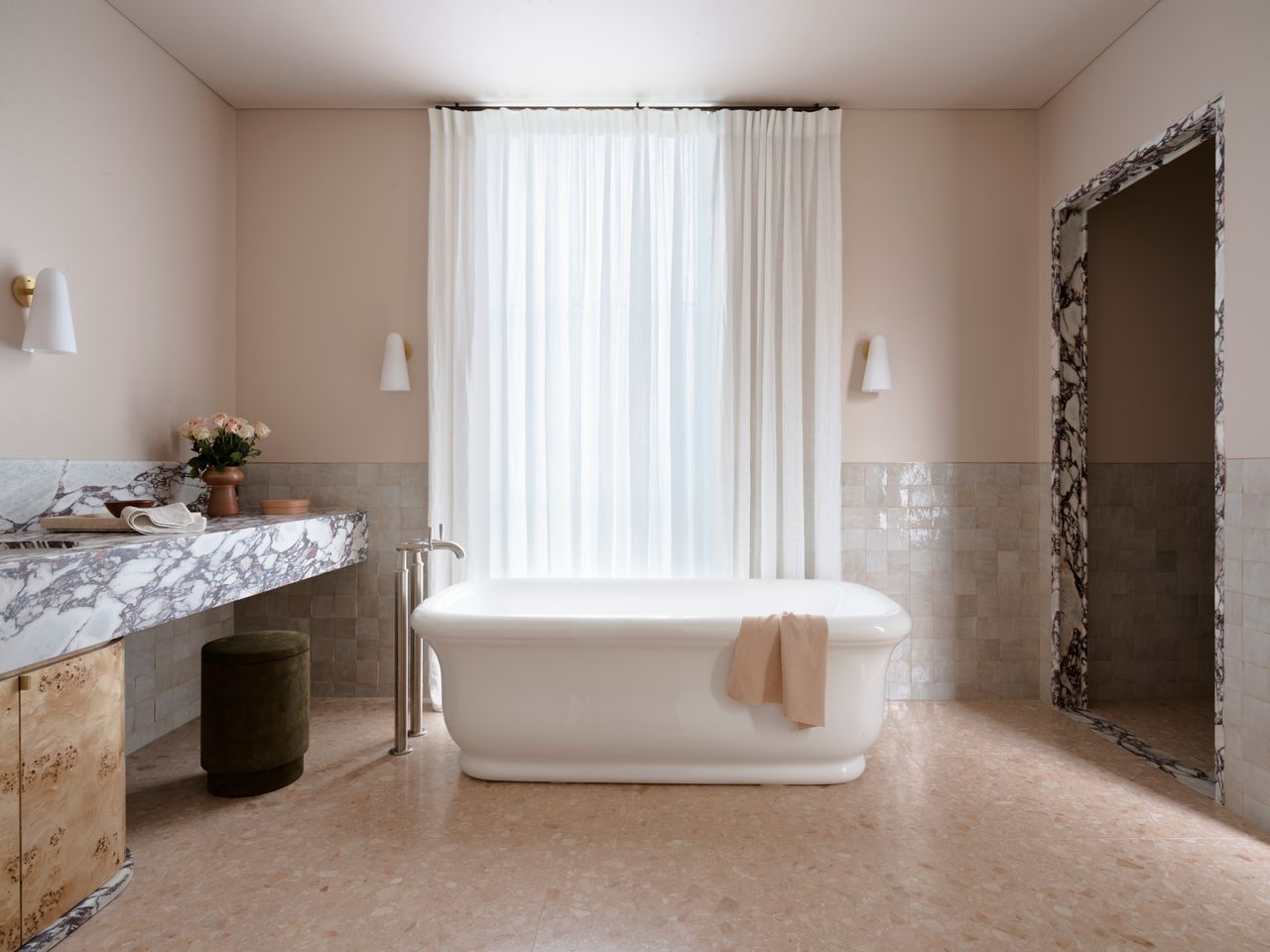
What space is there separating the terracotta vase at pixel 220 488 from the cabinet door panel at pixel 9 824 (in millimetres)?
1407

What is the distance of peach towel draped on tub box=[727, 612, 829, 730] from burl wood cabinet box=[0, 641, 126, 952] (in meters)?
1.72

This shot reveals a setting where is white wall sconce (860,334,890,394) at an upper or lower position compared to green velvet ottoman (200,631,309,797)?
upper

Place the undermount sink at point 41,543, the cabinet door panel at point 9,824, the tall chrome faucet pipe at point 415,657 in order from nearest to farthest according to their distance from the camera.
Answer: the cabinet door panel at point 9,824, the undermount sink at point 41,543, the tall chrome faucet pipe at point 415,657

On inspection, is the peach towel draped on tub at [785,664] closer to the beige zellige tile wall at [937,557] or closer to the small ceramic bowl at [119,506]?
the beige zellige tile wall at [937,557]

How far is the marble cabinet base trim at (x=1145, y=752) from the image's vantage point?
2506 millimetres

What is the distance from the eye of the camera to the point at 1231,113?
7.65 ft

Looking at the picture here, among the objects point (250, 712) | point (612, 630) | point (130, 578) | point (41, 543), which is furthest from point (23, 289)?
point (612, 630)

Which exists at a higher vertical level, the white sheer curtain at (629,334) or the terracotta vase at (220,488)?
the white sheer curtain at (629,334)

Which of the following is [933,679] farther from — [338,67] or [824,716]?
[338,67]

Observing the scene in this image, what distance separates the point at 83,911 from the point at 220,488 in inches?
62.3

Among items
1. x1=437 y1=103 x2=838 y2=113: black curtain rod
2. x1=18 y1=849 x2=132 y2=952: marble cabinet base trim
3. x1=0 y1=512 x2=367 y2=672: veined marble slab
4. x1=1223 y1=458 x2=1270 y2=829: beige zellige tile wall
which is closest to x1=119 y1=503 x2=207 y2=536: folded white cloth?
x1=0 y1=512 x2=367 y2=672: veined marble slab

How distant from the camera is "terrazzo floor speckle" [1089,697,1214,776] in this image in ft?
9.16

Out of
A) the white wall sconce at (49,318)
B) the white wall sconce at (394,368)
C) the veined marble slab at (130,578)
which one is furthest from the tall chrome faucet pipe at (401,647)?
the white wall sconce at (49,318)

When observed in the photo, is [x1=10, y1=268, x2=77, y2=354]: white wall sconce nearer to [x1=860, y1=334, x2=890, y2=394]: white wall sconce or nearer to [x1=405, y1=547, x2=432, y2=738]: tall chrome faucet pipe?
[x1=405, y1=547, x2=432, y2=738]: tall chrome faucet pipe
